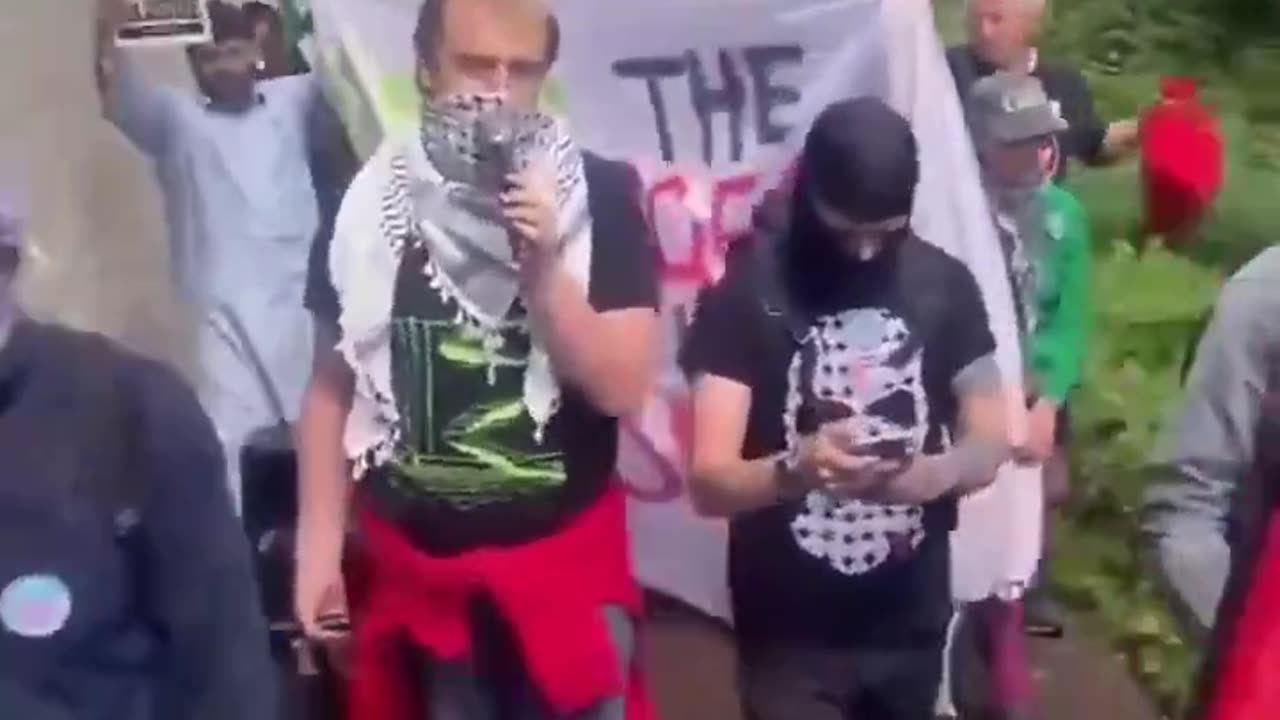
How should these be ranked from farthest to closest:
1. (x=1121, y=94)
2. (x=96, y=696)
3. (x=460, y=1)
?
(x=1121, y=94) → (x=460, y=1) → (x=96, y=696)

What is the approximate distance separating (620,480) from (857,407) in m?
0.20

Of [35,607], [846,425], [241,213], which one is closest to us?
[35,607]

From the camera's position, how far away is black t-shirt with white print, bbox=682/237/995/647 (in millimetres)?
1470

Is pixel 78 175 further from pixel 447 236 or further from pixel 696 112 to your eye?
pixel 696 112

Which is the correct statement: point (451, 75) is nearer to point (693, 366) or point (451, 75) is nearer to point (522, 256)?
point (522, 256)

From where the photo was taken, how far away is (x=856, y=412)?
4.79ft

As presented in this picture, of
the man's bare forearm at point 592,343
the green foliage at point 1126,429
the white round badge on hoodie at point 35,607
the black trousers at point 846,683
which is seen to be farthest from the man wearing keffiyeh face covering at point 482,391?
the green foliage at point 1126,429

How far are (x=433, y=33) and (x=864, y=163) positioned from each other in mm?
330

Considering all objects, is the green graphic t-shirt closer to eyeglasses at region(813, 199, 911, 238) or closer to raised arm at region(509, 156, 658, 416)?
raised arm at region(509, 156, 658, 416)

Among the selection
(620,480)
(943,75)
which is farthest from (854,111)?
(620,480)

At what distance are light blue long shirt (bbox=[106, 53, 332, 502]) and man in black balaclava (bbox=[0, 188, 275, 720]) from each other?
0.15 meters

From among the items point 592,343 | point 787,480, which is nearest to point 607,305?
point 592,343

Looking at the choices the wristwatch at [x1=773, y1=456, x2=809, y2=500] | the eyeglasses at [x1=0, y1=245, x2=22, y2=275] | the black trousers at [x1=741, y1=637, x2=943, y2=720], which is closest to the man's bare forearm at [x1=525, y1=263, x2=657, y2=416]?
the wristwatch at [x1=773, y1=456, x2=809, y2=500]

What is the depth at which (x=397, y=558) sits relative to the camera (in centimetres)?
151
